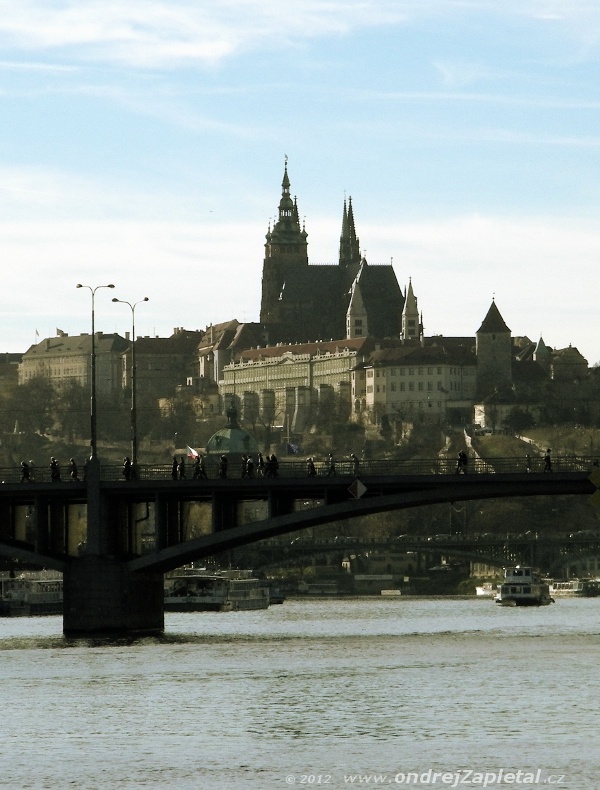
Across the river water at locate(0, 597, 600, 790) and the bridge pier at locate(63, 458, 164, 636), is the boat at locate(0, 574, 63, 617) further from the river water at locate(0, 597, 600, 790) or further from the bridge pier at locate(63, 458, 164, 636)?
the bridge pier at locate(63, 458, 164, 636)

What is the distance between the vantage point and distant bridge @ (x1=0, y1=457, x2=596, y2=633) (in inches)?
4131

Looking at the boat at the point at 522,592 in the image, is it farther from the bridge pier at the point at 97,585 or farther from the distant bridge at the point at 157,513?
the bridge pier at the point at 97,585

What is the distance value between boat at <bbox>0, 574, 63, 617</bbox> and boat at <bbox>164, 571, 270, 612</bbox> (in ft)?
22.6

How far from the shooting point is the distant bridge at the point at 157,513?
10494cm

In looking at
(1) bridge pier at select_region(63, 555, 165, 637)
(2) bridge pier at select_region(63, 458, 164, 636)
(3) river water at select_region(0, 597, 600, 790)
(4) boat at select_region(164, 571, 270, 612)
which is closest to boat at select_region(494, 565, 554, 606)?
(4) boat at select_region(164, 571, 270, 612)

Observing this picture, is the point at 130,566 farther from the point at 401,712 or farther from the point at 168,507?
the point at 401,712

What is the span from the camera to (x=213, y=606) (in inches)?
6358

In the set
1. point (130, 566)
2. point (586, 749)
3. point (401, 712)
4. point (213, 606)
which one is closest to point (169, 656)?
point (130, 566)

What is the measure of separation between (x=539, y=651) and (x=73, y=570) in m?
20.5

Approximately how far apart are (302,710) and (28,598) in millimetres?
86932

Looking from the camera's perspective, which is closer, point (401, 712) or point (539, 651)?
point (401, 712)

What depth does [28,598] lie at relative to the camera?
6427 inches

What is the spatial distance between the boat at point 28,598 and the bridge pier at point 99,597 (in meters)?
48.9

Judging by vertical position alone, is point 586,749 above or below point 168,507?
below
